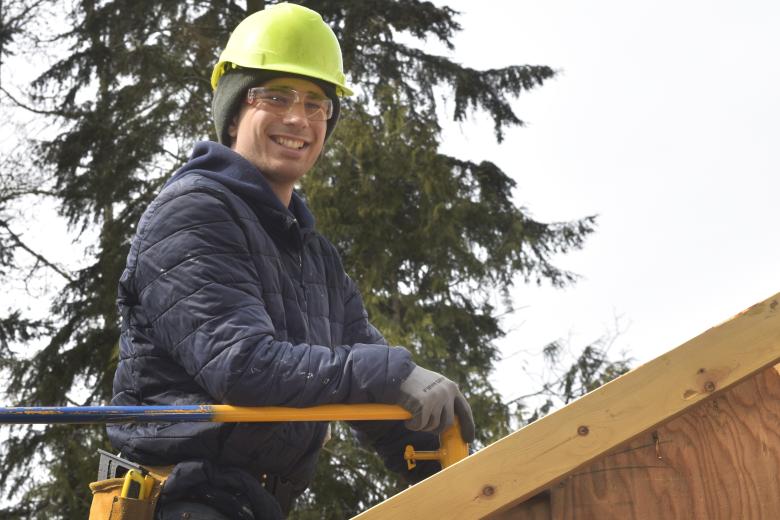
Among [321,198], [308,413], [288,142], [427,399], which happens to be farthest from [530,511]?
[321,198]

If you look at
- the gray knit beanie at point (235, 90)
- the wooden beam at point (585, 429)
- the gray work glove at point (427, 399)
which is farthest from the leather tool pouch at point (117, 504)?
the gray knit beanie at point (235, 90)

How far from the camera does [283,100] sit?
3.45m

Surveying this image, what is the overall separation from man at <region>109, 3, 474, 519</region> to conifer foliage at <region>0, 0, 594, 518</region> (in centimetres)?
923

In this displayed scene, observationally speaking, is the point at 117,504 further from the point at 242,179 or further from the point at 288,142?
the point at 288,142

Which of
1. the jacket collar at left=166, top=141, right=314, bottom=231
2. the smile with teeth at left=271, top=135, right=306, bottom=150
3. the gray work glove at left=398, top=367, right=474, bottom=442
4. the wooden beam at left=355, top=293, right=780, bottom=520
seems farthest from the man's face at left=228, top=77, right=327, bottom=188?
the wooden beam at left=355, top=293, right=780, bottom=520

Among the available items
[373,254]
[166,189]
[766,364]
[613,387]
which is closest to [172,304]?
[166,189]

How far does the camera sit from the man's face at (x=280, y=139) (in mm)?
3402

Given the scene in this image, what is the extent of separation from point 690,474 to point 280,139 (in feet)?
4.77

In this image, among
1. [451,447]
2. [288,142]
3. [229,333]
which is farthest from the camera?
[288,142]

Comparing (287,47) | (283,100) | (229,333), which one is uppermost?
(287,47)

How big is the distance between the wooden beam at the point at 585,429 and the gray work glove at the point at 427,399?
1.64 ft

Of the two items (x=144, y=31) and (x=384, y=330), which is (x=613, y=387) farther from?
Answer: (x=144, y=31)

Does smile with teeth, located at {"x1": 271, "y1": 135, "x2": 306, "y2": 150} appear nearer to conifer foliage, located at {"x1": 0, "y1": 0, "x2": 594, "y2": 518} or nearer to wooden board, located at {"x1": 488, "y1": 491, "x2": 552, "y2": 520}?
wooden board, located at {"x1": 488, "y1": 491, "x2": 552, "y2": 520}

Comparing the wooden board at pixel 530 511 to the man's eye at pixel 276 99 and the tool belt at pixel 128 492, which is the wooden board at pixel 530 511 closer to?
the tool belt at pixel 128 492
